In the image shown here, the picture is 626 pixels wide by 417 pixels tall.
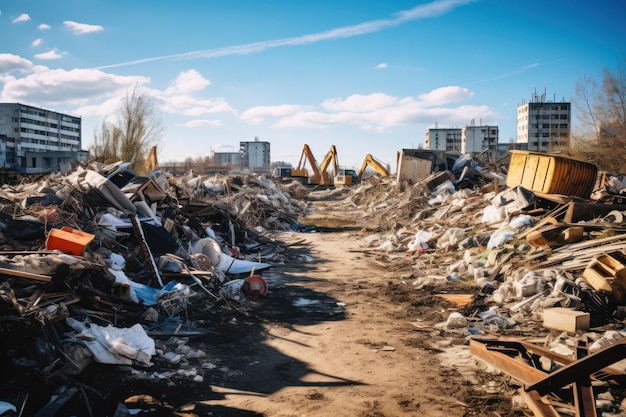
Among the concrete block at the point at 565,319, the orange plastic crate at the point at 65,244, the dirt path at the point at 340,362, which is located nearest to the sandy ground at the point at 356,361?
the dirt path at the point at 340,362

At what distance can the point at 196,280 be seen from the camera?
790 cm

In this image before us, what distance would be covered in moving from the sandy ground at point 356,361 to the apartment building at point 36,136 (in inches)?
2526

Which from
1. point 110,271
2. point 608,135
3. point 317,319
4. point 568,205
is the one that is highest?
point 608,135

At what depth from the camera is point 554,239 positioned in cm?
870

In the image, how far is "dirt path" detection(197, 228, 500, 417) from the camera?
4.34 m

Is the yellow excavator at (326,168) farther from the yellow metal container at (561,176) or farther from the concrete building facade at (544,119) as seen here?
the concrete building facade at (544,119)

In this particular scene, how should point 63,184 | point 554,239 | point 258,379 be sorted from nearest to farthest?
point 258,379, point 554,239, point 63,184

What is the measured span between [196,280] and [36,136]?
96.4 m

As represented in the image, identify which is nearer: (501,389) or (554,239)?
(501,389)

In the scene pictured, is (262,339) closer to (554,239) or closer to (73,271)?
(73,271)

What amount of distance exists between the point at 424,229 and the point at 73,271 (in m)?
10.4

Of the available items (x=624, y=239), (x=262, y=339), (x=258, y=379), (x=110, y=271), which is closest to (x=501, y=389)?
(x=258, y=379)

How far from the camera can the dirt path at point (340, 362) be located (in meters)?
4.34

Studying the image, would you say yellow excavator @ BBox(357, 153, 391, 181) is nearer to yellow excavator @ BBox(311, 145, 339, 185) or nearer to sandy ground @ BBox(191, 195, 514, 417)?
yellow excavator @ BBox(311, 145, 339, 185)
